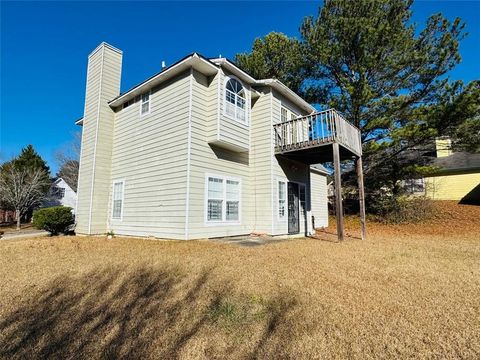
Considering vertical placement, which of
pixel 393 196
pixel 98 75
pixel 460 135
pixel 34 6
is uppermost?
pixel 34 6

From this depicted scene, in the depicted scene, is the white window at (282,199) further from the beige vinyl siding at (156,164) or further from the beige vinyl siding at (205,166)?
the beige vinyl siding at (156,164)

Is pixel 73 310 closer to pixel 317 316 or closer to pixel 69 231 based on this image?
pixel 317 316

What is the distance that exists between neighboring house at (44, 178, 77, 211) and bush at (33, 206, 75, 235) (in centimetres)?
1715

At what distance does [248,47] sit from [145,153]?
1421 cm

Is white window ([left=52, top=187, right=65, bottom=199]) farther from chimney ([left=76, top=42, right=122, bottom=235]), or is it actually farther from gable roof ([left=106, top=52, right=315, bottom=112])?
gable roof ([left=106, top=52, right=315, bottom=112])

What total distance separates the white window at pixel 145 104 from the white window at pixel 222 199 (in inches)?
154

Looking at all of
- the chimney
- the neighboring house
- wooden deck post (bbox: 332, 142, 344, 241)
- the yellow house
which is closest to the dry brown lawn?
wooden deck post (bbox: 332, 142, 344, 241)

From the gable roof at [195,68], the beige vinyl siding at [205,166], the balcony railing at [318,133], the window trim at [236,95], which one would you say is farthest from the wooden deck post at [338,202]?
the gable roof at [195,68]

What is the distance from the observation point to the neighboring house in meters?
26.1

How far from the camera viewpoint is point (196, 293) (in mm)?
3857

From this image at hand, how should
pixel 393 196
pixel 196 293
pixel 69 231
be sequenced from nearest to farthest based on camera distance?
pixel 196 293 → pixel 69 231 → pixel 393 196

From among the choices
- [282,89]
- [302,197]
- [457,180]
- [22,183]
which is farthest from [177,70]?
[457,180]

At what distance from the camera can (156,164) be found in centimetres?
938

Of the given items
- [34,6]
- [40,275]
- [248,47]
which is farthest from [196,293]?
[248,47]
